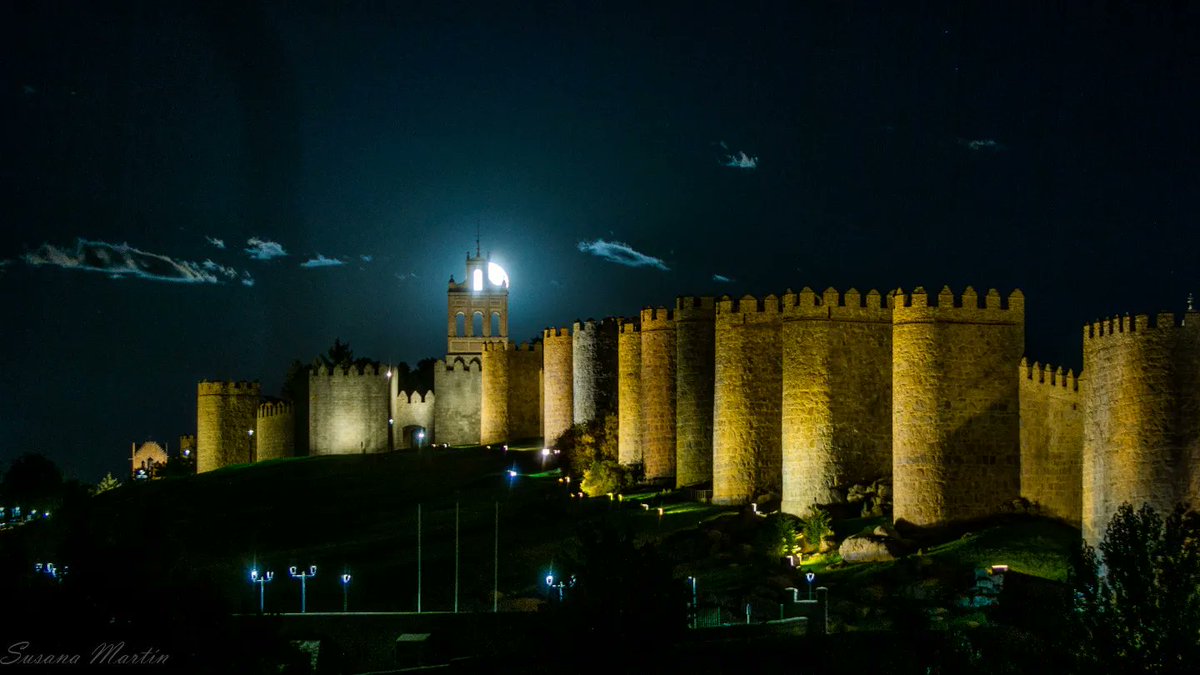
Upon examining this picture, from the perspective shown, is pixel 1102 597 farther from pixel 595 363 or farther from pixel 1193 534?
pixel 595 363

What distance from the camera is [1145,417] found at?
108ft

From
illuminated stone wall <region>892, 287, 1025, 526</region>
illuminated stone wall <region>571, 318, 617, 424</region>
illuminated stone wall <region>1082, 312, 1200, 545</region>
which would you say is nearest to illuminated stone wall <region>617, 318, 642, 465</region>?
illuminated stone wall <region>571, 318, 617, 424</region>

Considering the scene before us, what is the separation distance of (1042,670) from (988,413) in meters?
12.7

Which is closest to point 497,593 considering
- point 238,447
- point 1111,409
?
point 1111,409

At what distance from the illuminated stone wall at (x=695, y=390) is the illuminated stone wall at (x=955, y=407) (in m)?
8.93

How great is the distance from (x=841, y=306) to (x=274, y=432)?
36101 mm

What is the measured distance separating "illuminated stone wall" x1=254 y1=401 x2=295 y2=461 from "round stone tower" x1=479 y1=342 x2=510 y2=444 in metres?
10.0

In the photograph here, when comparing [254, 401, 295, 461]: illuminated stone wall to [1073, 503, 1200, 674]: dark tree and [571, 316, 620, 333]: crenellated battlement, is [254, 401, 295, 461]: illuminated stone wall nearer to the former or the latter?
[571, 316, 620, 333]: crenellated battlement

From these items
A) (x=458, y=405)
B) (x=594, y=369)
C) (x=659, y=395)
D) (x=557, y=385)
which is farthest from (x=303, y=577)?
(x=458, y=405)

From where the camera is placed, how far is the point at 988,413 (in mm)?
40281

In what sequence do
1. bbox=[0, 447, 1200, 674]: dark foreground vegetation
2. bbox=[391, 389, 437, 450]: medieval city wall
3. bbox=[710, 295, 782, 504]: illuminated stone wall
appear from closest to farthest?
1. bbox=[0, 447, 1200, 674]: dark foreground vegetation
2. bbox=[710, 295, 782, 504]: illuminated stone wall
3. bbox=[391, 389, 437, 450]: medieval city wall

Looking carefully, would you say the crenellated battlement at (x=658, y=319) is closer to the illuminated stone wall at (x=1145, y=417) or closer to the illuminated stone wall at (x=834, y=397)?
the illuminated stone wall at (x=834, y=397)

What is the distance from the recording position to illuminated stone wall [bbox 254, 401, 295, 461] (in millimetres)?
74125

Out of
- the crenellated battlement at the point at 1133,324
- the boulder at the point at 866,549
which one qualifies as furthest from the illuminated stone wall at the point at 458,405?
the crenellated battlement at the point at 1133,324
